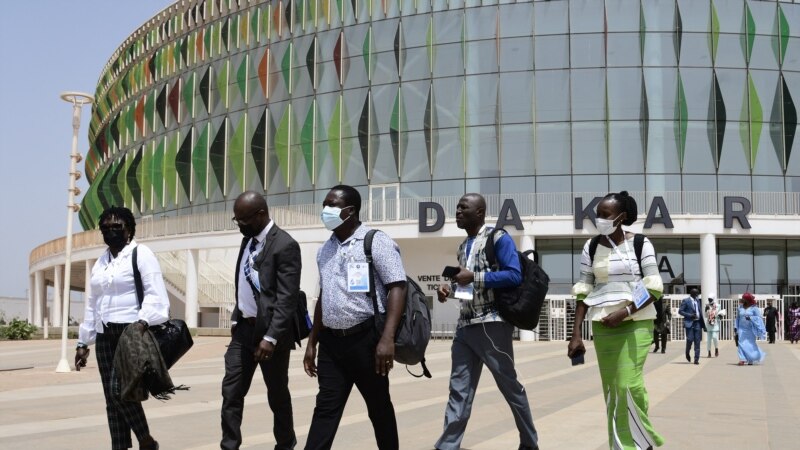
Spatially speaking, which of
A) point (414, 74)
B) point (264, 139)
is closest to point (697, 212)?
point (414, 74)

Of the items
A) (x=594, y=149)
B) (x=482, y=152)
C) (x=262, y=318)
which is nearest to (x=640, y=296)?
(x=262, y=318)

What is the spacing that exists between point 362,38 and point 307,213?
27.0 feet

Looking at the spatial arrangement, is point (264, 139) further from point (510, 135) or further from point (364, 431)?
point (364, 431)

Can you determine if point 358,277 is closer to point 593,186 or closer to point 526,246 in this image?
point 526,246

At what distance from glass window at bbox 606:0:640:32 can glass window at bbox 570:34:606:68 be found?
2.46ft

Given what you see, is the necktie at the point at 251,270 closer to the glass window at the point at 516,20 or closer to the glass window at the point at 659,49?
the glass window at the point at 516,20

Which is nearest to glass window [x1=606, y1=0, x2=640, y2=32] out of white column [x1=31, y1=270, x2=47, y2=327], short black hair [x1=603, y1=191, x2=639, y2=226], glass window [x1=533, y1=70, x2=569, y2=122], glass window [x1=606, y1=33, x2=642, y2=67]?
glass window [x1=606, y1=33, x2=642, y2=67]

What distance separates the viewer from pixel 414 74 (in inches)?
1709

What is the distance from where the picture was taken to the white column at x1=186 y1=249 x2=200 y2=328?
151ft

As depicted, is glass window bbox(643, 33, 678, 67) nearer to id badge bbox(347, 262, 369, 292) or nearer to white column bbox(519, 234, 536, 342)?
white column bbox(519, 234, 536, 342)

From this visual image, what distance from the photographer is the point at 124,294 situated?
7156mm

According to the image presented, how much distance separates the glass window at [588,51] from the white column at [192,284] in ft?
64.2

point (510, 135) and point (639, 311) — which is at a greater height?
point (510, 135)

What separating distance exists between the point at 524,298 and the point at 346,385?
5.21 feet
